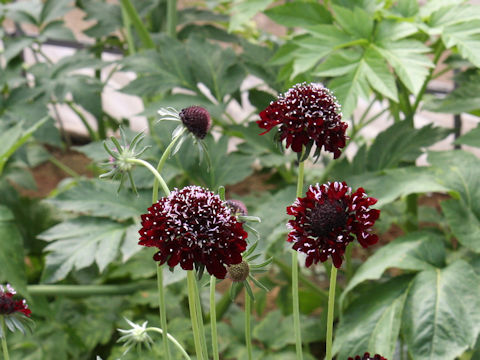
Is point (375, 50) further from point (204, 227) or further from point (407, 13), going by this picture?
point (204, 227)

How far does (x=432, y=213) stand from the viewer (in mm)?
Result: 1477

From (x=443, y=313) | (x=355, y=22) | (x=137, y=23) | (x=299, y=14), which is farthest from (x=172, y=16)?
(x=443, y=313)

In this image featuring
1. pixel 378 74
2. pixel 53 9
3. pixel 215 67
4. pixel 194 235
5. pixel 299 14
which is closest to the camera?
pixel 194 235

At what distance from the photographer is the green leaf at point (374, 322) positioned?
95 centimetres

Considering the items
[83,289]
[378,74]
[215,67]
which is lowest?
[83,289]

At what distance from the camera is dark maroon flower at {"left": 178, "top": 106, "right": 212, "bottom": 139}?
547 millimetres

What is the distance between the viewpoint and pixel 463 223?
1036 millimetres

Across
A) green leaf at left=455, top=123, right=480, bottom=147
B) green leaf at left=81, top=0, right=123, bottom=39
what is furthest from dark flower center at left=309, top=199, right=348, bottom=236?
green leaf at left=81, top=0, right=123, bottom=39

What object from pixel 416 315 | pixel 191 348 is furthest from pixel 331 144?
pixel 191 348

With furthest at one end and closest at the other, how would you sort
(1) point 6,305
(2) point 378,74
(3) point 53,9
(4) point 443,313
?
(3) point 53,9 → (2) point 378,74 → (4) point 443,313 → (1) point 6,305

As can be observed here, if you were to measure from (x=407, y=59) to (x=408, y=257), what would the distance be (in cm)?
32

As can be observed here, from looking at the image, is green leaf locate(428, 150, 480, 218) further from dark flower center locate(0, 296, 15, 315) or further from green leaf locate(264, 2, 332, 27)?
Result: dark flower center locate(0, 296, 15, 315)

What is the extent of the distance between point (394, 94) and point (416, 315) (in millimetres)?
332

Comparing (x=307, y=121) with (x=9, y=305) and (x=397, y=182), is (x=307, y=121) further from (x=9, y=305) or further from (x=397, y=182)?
(x=397, y=182)
